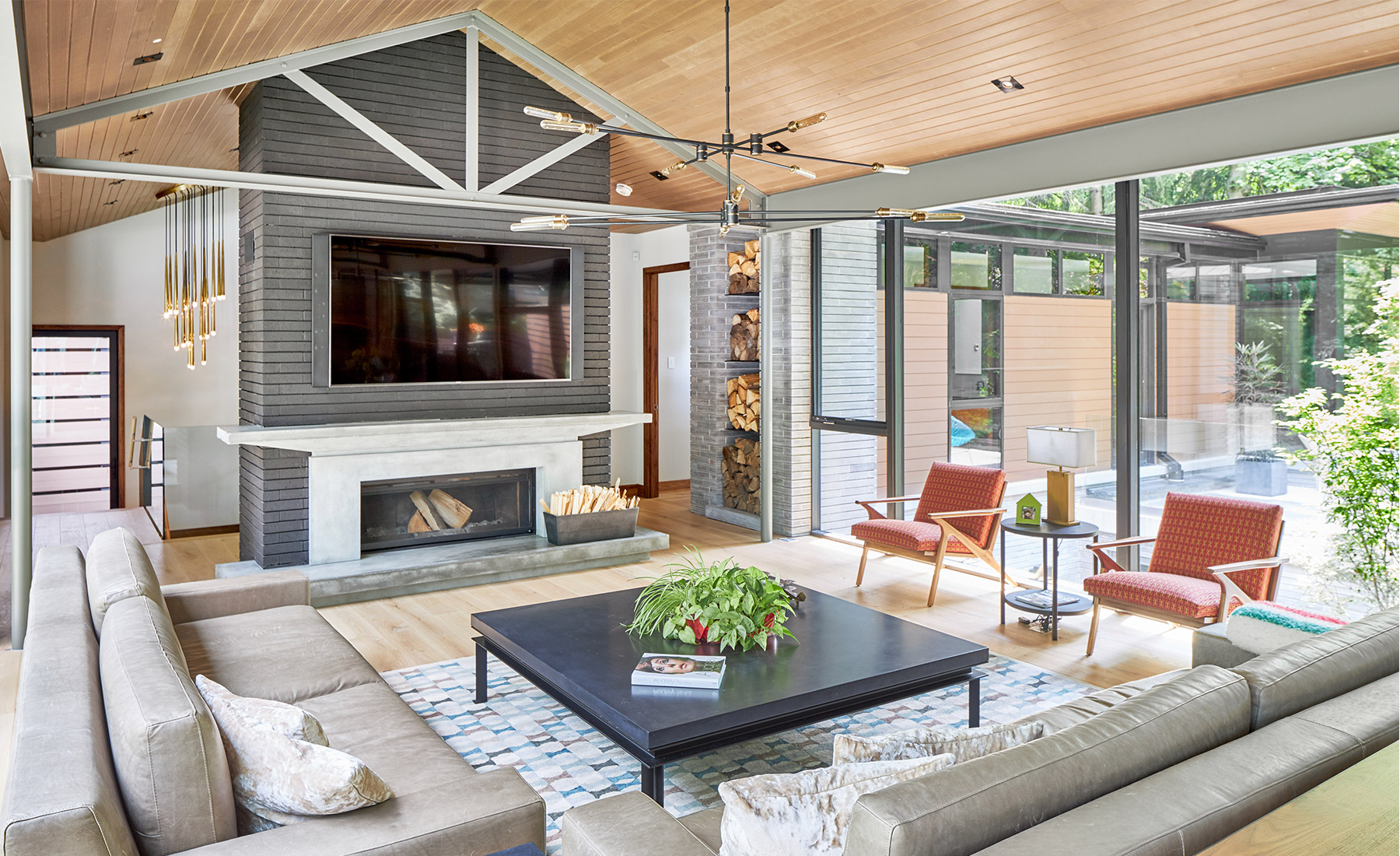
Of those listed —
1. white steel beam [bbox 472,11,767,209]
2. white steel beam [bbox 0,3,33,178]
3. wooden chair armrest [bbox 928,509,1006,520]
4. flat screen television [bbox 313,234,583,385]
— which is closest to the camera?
white steel beam [bbox 0,3,33,178]

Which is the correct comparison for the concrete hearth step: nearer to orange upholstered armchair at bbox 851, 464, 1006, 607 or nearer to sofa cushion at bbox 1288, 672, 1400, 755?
orange upholstered armchair at bbox 851, 464, 1006, 607

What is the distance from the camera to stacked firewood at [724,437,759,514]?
26.0ft

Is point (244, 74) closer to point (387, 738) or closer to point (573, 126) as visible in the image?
point (573, 126)

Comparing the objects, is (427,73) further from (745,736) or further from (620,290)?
(745,736)

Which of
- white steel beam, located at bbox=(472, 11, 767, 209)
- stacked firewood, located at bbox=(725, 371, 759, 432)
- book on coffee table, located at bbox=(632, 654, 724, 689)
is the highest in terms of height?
white steel beam, located at bbox=(472, 11, 767, 209)

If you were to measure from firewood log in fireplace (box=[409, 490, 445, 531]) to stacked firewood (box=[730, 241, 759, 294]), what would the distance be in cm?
305

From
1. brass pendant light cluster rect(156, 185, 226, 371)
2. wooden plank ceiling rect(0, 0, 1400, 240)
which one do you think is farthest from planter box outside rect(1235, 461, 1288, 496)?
brass pendant light cluster rect(156, 185, 226, 371)

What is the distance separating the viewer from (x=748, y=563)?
646 cm

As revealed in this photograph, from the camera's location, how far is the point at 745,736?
291cm

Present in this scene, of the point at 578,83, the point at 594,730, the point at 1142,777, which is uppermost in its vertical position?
the point at 578,83

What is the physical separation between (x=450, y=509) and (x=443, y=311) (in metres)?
1.31

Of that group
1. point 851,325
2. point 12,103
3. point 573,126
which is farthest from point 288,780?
point 851,325

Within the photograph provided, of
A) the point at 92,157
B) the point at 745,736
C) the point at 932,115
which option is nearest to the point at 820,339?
the point at 932,115

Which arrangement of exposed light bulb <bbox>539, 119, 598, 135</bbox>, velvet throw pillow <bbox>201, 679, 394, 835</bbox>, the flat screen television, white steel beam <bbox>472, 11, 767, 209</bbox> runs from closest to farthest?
velvet throw pillow <bbox>201, 679, 394, 835</bbox> < exposed light bulb <bbox>539, 119, 598, 135</bbox> < the flat screen television < white steel beam <bbox>472, 11, 767, 209</bbox>
